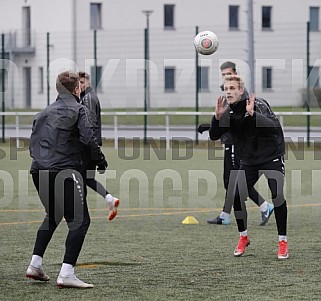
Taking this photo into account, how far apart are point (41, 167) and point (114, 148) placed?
17964 millimetres

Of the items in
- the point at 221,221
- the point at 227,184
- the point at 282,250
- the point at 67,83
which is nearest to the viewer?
the point at 67,83

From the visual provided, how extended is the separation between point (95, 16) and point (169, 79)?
585 inches

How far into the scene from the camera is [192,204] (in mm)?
14977

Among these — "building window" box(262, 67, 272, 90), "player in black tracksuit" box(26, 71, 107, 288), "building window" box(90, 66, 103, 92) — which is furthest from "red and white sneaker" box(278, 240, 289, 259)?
"building window" box(262, 67, 272, 90)

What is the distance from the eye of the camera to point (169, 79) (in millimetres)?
39500

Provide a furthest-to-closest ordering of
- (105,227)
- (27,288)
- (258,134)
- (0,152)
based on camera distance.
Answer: (0,152) → (105,227) → (258,134) → (27,288)

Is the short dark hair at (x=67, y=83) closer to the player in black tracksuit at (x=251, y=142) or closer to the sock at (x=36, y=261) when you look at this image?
the sock at (x=36, y=261)

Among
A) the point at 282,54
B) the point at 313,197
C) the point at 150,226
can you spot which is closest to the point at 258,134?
the point at 150,226

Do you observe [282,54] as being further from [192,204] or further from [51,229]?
[51,229]

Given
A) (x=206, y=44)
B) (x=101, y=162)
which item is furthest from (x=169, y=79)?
(x=101, y=162)

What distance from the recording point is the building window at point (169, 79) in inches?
1548

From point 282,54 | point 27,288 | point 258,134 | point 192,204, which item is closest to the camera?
point 27,288

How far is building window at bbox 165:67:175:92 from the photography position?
39312 mm

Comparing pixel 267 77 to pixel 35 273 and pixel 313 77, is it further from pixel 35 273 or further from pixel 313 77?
pixel 35 273
